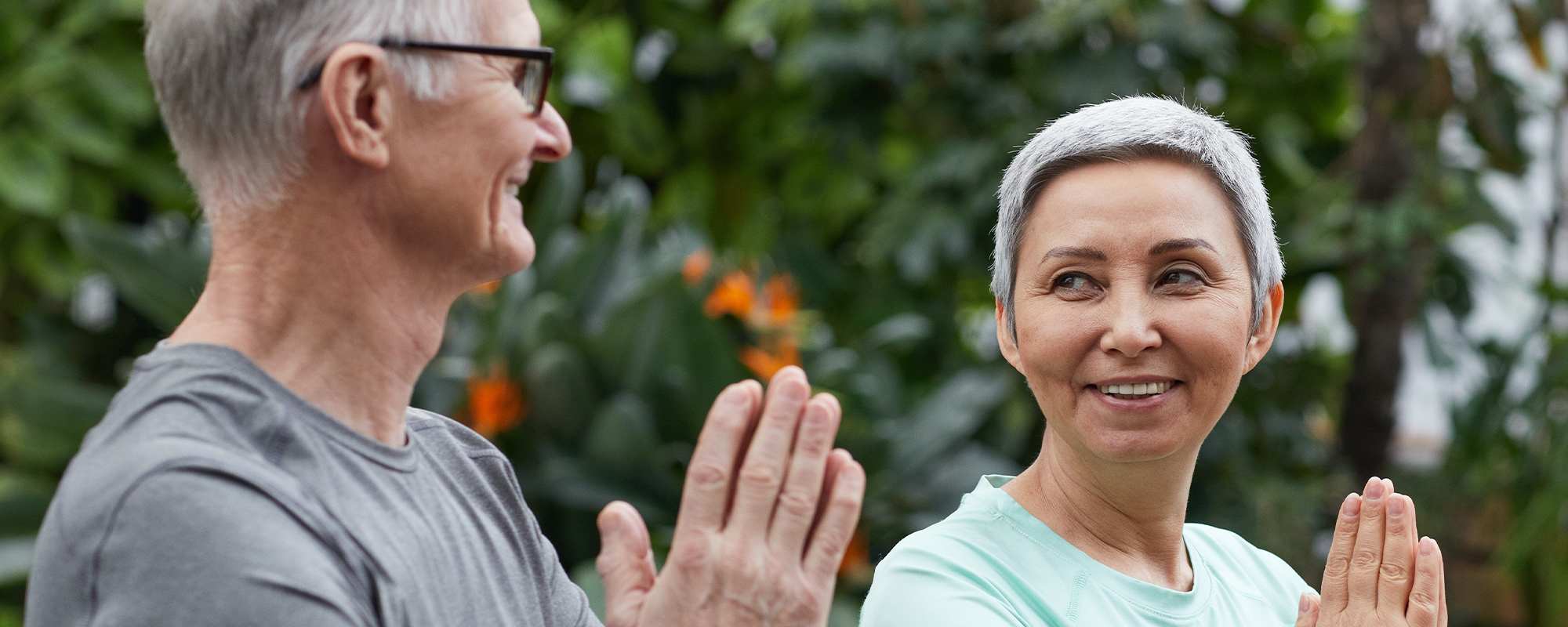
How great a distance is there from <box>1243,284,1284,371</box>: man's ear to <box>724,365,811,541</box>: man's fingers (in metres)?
0.57

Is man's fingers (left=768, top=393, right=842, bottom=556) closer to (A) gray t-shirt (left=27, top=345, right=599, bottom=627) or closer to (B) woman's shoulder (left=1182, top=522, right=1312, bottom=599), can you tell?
(A) gray t-shirt (left=27, top=345, right=599, bottom=627)

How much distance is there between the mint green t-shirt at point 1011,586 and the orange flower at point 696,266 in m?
2.06

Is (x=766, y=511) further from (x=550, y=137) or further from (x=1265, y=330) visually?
(x=1265, y=330)

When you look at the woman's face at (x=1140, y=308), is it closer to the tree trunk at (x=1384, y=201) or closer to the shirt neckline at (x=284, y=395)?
the shirt neckline at (x=284, y=395)

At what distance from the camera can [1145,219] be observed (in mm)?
1221

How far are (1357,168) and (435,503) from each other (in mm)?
2832

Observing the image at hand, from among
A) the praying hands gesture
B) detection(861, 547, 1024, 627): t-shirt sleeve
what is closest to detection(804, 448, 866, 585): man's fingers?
the praying hands gesture

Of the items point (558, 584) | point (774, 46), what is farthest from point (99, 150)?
point (558, 584)

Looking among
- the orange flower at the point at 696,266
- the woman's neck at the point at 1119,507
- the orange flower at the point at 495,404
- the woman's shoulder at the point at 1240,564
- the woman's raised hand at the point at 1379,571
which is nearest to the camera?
the woman's raised hand at the point at 1379,571

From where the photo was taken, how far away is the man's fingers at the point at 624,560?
47.0 inches

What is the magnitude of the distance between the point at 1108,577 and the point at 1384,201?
232cm

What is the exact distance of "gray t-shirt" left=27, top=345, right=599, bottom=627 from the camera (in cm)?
82

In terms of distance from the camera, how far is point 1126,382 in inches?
48.3

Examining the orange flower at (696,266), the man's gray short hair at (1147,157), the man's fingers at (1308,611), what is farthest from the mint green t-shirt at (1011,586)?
the orange flower at (696,266)
